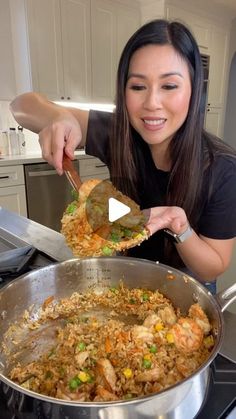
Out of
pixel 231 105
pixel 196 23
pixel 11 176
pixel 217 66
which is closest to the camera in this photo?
pixel 11 176

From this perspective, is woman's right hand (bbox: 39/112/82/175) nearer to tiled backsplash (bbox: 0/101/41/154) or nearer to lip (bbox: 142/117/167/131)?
lip (bbox: 142/117/167/131)

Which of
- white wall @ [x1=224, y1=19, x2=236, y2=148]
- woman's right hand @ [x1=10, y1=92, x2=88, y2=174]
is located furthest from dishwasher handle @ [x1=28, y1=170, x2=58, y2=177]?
white wall @ [x1=224, y1=19, x2=236, y2=148]

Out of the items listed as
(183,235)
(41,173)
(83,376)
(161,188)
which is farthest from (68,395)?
(41,173)

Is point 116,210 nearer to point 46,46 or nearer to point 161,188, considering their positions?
point 161,188

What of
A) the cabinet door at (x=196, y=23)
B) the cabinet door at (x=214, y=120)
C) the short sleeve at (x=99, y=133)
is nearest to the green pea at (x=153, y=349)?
the short sleeve at (x=99, y=133)

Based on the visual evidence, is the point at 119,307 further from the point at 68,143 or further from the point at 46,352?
the point at 68,143

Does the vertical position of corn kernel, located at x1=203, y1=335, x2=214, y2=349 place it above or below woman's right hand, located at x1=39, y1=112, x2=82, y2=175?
below

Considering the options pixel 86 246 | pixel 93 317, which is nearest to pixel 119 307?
pixel 93 317
